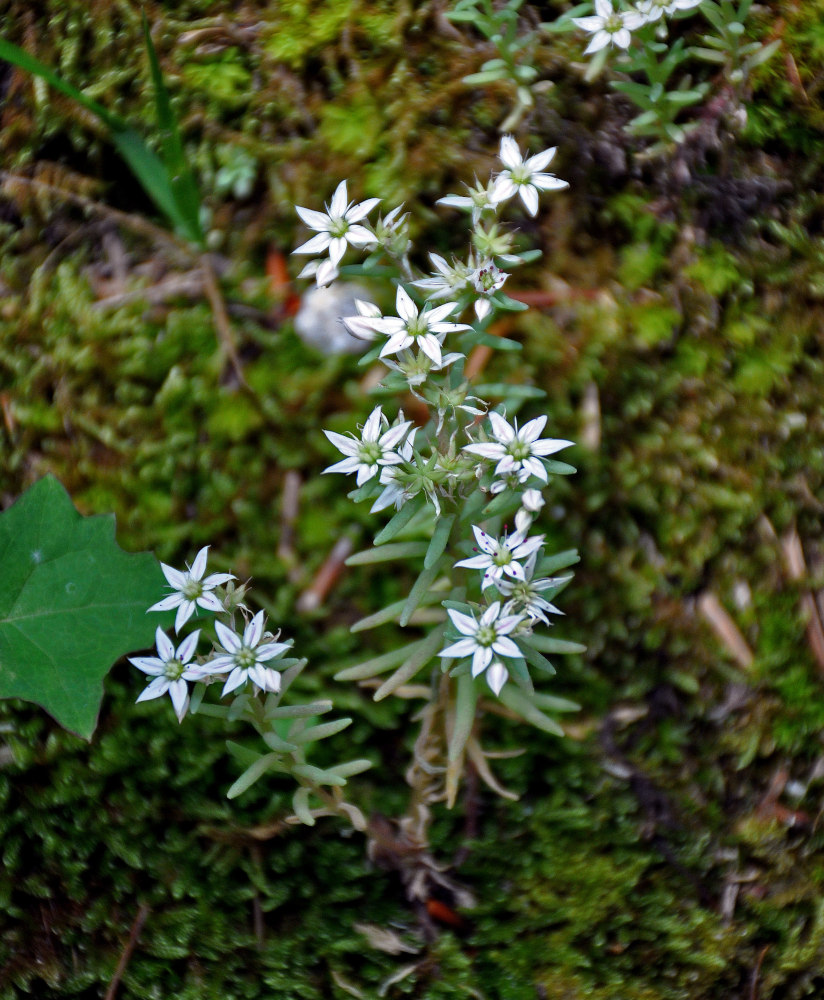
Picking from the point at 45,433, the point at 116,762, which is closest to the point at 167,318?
the point at 45,433

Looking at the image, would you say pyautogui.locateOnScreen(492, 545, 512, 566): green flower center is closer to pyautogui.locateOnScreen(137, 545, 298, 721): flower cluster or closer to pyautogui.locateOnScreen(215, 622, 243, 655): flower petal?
pyautogui.locateOnScreen(137, 545, 298, 721): flower cluster

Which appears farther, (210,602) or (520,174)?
(520,174)

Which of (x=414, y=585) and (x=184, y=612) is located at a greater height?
(x=184, y=612)

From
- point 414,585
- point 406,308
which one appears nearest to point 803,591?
point 414,585

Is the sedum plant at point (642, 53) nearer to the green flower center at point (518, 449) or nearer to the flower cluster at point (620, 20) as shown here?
the flower cluster at point (620, 20)

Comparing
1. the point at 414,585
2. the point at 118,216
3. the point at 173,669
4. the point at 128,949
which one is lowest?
the point at 128,949

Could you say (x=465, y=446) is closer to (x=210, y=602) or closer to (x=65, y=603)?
(x=210, y=602)
